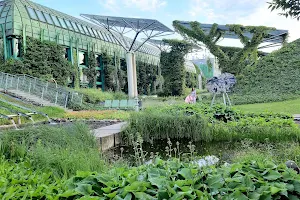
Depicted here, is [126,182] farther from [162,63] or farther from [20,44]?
[162,63]

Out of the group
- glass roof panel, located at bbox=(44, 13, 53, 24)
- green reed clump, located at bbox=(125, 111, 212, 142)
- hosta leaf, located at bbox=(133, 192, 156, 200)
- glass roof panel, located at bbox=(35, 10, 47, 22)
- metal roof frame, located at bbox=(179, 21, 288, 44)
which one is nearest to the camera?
hosta leaf, located at bbox=(133, 192, 156, 200)

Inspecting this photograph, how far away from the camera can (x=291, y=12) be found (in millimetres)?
2094

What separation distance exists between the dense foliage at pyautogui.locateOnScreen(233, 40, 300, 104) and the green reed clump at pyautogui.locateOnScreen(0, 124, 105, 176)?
14.0m

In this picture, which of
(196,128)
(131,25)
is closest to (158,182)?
(196,128)

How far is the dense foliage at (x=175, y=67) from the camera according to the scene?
27.6 m

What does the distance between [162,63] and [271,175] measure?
27.1 m

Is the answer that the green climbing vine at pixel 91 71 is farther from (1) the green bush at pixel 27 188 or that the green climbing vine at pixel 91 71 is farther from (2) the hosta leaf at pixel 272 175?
(2) the hosta leaf at pixel 272 175

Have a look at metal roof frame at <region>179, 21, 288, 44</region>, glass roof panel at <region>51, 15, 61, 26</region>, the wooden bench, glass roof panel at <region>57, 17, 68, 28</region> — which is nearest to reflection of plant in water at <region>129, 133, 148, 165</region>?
the wooden bench

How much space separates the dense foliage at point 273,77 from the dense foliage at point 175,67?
25.1 ft

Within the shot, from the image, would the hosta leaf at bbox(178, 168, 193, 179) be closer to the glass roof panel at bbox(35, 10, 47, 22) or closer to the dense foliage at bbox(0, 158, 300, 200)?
the dense foliage at bbox(0, 158, 300, 200)

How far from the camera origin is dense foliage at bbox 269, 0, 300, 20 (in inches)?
81.1

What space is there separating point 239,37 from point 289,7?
21426mm

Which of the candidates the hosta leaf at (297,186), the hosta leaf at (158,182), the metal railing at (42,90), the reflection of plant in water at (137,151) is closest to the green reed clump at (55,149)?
the reflection of plant in water at (137,151)

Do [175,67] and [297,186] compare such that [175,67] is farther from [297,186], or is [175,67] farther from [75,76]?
[297,186]
